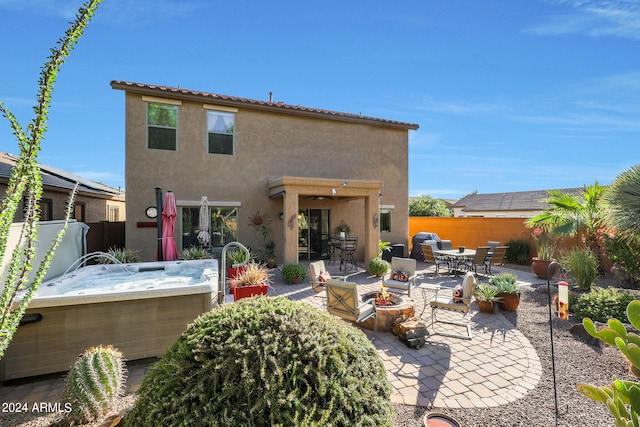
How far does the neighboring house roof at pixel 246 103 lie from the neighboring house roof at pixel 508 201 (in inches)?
963

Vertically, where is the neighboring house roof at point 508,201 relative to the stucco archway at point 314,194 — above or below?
above

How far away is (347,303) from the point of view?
5.50 meters

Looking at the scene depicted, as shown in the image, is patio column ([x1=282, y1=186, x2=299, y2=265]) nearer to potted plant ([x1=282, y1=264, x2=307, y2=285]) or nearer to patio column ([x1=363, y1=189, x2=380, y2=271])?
potted plant ([x1=282, y1=264, x2=307, y2=285])

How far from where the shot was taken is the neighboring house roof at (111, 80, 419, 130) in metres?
10.5

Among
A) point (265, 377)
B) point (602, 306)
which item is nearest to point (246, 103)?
point (265, 377)

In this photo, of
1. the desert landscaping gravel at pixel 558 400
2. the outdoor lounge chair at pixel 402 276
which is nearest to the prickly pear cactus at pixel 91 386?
the desert landscaping gravel at pixel 558 400

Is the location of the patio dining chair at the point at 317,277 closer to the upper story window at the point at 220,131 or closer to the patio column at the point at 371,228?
the patio column at the point at 371,228

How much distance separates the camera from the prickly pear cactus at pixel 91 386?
9.69 ft

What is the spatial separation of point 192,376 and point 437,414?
9.09 feet

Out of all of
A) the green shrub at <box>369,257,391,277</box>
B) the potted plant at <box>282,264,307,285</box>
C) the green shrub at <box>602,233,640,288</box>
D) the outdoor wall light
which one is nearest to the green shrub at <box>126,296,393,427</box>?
the potted plant at <box>282,264,307,285</box>

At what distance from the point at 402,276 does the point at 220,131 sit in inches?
361

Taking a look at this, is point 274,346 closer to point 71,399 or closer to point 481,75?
point 71,399

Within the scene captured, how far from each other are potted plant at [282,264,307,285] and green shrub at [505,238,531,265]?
1098 centimetres

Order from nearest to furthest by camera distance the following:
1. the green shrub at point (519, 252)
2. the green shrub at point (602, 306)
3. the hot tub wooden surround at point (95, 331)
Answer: the hot tub wooden surround at point (95, 331) → the green shrub at point (602, 306) → the green shrub at point (519, 252)
